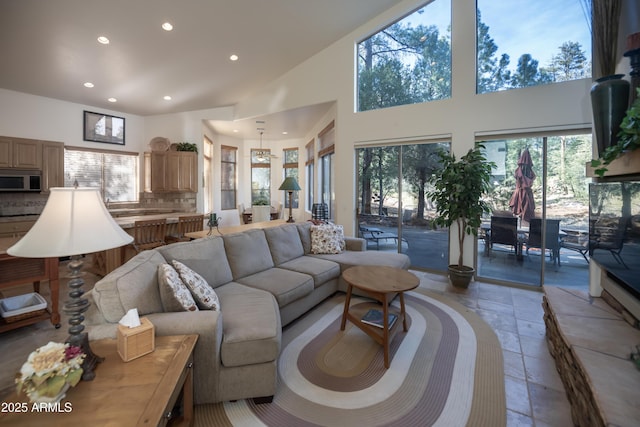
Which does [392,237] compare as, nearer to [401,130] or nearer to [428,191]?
[428,191]

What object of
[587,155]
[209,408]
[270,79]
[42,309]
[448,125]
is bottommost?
[209,408]

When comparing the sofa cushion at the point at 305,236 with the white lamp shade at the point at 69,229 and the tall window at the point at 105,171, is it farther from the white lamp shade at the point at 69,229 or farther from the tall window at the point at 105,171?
the tall window at the point at 105,171

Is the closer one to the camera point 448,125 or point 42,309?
point 42,309

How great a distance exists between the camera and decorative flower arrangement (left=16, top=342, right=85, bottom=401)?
0.96m

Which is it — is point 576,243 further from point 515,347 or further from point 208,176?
point 208,176

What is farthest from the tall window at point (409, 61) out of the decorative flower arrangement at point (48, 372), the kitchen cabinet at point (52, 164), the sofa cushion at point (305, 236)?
the kitchen cabinet at point (52, 164)

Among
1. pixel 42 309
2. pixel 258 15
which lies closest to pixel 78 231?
pixel 42 309

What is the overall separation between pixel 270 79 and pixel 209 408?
19.7ft

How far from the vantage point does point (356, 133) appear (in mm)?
5078

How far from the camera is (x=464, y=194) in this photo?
3.82m

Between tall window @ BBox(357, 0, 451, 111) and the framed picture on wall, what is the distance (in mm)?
5475

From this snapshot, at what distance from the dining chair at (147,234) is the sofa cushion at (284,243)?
88.5 inches

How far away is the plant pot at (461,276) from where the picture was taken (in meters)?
3.88

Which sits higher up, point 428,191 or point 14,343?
point 428,191
